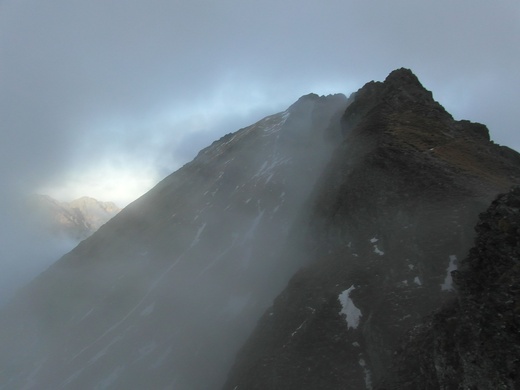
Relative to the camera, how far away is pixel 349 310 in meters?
42.5

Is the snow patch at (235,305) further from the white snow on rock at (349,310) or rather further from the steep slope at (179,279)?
the white snow on rock at (349,310)

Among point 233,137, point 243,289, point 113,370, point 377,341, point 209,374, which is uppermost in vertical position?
point 233,137

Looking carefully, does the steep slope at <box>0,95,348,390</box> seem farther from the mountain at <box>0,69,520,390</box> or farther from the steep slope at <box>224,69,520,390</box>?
the steep slope at <box>224,69,520,390</box>

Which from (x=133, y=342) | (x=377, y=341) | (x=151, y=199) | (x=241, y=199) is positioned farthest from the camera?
(x=151, y=199)

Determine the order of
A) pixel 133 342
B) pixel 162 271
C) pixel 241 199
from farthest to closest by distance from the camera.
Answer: pixel 241 199 < pixel 162 271 < pixel 133 342

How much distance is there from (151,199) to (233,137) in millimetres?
44461

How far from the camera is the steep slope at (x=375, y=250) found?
1484 inches

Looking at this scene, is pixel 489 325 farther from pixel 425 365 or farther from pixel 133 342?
pixel 133 342

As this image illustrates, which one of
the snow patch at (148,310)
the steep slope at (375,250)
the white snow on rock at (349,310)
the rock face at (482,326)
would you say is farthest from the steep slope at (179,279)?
the rock face at (482,326)

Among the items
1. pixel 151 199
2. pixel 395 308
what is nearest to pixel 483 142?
pixel 395 308

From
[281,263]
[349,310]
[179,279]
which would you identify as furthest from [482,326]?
[179,279]

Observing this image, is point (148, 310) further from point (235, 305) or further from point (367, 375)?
point (367, 375)

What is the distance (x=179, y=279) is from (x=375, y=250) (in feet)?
197

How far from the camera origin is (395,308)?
38.2 meters
